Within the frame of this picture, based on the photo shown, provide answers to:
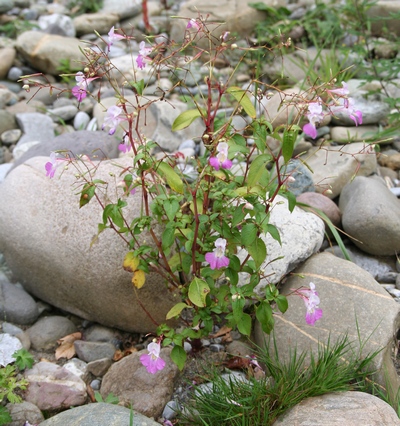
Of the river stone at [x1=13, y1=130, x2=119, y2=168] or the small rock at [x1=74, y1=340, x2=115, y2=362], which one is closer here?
the small rock at [x1=74, y1=340, x2=115, y2=362]

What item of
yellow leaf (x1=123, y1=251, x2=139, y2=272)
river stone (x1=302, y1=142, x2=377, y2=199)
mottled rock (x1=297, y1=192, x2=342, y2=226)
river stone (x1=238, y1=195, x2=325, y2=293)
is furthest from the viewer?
river stone (x1=302, y1=142, x2=377, y2=199)

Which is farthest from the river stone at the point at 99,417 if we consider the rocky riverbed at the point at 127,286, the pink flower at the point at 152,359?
the pink flower at the point at 152,359

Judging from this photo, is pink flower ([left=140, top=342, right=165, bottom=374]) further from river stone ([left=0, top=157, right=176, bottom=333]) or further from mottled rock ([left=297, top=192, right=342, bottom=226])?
mottled rock ([left=297, top=192, right=342, bottom=226])

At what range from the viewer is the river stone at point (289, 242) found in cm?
268

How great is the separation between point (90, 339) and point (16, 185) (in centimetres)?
86

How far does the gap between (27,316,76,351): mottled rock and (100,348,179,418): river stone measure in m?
0.40

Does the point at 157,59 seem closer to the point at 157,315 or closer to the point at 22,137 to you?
the point at 157,315

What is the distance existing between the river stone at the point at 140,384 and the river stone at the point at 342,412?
519 mm

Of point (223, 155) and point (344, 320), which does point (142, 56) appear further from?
point (344, 320)

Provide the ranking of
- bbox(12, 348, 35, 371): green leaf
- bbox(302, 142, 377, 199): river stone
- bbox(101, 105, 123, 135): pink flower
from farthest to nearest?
1. bbox(302, 142, 377, 199): river stone
2. bbox(12, 348, 35, 371): green leaf
3. bbox(101, 105, 123, 135): pink flower

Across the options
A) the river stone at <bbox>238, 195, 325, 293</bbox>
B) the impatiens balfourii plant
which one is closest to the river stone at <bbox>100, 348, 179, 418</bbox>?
the impatiens balfourii plant

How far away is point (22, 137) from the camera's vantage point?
4230 millimetres

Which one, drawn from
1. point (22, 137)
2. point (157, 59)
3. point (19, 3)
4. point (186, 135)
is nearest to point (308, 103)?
point (157, 59)

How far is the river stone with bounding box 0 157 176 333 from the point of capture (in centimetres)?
274
